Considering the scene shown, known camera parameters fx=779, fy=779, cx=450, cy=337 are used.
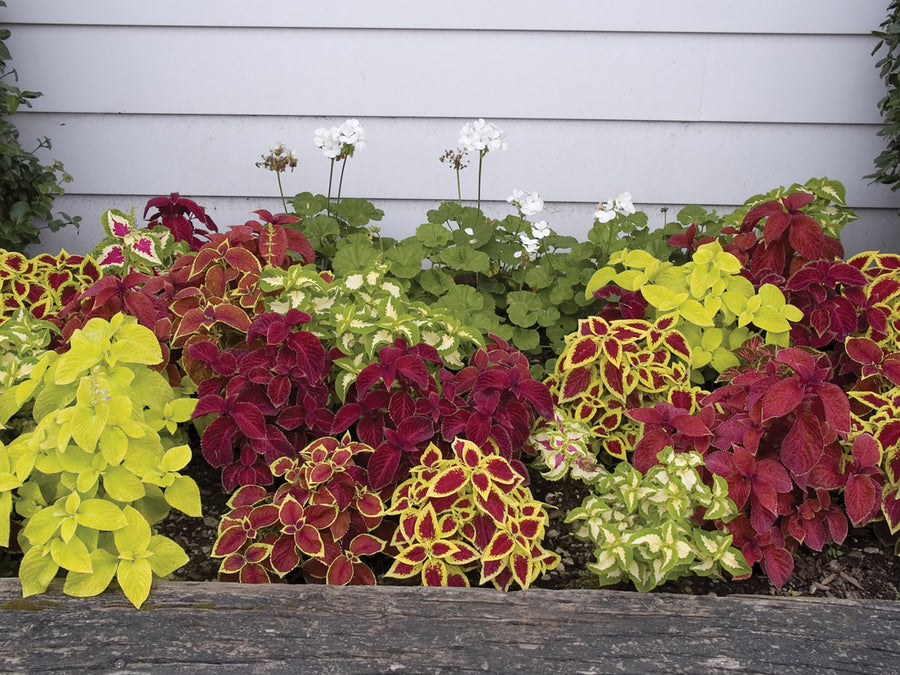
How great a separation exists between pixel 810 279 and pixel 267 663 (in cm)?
147

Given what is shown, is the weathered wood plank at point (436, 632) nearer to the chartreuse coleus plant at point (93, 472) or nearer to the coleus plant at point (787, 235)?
the chartreuse coleus plant at point (93, 472)

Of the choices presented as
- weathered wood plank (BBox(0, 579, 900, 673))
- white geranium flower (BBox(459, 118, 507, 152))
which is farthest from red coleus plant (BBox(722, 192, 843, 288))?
weathered wood plank (BBox(0, 579, 900, 673))

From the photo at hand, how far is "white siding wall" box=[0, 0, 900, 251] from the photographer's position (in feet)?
8.07

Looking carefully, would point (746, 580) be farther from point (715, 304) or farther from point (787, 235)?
point (787, 235)

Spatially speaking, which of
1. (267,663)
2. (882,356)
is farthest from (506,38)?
(267,663)

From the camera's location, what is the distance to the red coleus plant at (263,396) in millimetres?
1635

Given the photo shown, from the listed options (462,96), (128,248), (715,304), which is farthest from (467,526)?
(462,96)

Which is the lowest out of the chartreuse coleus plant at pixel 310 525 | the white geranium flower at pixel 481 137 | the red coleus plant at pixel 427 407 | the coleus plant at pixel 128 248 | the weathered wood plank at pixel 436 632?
the weathered wood plank at pixel 436 632

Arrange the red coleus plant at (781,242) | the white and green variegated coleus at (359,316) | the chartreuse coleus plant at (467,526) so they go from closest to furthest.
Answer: the chartreuse coleus plant at (467,526) < the white and green variegated coleus at (359,316) < the red coleus plant at (781,242)

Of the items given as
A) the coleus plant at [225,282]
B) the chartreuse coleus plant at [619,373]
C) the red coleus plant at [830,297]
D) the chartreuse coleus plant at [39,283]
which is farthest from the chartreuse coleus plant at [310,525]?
the red coleus plant at [830,297]

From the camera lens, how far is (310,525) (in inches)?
60.6

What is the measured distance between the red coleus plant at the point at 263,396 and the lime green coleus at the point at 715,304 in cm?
82

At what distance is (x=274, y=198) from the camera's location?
8.80 ft

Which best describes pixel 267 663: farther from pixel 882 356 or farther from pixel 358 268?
pixel 882 356
